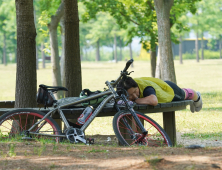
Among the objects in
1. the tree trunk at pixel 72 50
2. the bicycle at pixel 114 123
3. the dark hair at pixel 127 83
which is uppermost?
the tree trunk at pixel 72 50

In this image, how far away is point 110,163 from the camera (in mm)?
3725

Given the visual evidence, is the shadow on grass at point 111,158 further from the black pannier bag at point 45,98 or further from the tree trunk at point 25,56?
the tree trunk at point 25,56

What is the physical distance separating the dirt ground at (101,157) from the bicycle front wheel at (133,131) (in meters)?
0.41

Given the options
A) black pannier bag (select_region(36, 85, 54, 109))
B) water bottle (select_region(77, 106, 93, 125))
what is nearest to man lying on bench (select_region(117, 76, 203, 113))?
water bottle (select_region(77, 106, 93, 125))

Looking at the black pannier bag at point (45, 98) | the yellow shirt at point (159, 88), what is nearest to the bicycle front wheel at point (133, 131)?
the yellow shirt at point (159, 88)

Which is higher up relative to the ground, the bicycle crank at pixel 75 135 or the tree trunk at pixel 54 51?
the tree trunk at pixel 54 51

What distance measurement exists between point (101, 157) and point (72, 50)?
4114 millimetres

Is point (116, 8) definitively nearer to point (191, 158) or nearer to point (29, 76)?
point (29, 76)

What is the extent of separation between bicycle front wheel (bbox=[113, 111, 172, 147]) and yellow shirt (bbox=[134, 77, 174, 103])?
604mm

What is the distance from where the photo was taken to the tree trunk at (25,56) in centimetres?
686

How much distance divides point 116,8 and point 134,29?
2052 millimetres

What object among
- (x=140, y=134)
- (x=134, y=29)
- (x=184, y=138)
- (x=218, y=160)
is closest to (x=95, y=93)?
(x=140, y=134)

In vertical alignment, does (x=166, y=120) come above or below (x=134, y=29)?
below

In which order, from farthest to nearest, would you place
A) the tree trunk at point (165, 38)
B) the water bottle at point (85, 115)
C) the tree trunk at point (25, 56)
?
the tree trunk at point (165, 38), the tree trunk at point (25, 56), the water bottle at point (85, 115)
